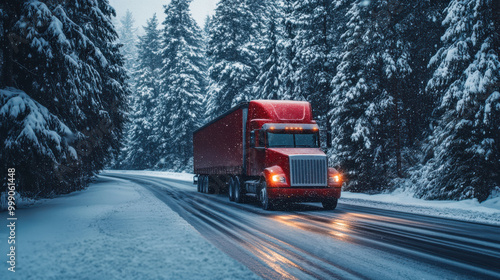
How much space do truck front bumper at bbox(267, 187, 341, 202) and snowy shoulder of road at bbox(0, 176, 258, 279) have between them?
3726 millimetres

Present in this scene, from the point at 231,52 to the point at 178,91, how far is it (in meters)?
10.3

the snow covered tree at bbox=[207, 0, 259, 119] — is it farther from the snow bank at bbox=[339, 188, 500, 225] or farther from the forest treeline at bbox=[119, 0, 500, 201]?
the snow bank at bbox=[339, 188, 500, 225]

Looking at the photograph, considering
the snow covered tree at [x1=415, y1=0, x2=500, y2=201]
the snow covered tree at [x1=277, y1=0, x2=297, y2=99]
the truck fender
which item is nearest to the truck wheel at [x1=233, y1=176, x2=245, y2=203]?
the truck fender

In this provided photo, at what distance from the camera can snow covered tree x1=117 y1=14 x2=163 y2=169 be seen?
60.6 m


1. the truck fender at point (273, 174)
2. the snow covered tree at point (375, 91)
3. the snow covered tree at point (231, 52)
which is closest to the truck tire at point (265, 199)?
the truck fender at point (273, 174)

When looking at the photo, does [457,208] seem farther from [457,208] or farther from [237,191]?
[237,191]

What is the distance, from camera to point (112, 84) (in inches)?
878

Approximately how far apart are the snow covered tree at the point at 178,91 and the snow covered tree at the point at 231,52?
7.10 metres

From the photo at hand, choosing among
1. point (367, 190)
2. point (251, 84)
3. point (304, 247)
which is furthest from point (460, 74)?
point (251, 84)

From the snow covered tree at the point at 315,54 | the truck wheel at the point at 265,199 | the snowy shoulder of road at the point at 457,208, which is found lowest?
the snowy shoulder of road at the point at 457,208

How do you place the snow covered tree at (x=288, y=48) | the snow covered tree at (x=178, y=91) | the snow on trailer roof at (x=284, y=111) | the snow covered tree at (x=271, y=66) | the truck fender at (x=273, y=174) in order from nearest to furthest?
the truck fender at (x=273, y=174) → the snow on trailer roof at (x=284, y=111) → the snow covered tree at (x=288, y=48) → the snow covered tree at (x=271, y=66) → the snow covered tree at (x=178, y=91)

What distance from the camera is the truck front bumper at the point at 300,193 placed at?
42.5 feet

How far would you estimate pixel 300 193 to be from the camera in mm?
12984

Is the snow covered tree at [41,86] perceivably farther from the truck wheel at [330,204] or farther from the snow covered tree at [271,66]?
the snow covered tree at [271,66]
